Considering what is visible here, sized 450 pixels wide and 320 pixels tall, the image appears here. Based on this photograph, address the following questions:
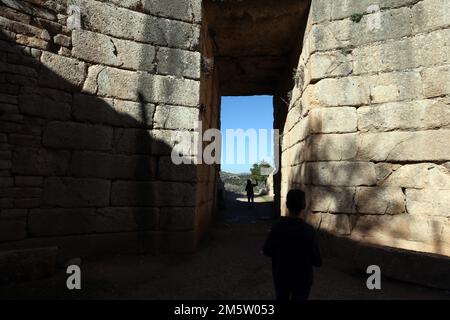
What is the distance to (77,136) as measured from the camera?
4.46m

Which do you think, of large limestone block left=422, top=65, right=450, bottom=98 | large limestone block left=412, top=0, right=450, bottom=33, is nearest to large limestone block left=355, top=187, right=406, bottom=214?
large limestone block left=422, top=65, right=450, bottom=98

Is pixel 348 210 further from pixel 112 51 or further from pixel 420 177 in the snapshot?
pixel 112 51

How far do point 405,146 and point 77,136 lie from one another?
4.74 metres

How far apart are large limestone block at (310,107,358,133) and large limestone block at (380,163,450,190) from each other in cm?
90

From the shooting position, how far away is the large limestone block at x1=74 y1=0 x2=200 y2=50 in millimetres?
4676

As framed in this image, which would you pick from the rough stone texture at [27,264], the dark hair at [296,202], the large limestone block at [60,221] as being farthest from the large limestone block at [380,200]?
the rough stone texture at [27,264]

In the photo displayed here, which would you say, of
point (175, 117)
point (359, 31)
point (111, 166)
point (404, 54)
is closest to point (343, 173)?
point (404, 54)

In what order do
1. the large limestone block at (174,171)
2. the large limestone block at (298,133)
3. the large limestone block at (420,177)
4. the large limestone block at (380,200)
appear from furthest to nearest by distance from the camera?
1. the large limestone block at (298,133)
2. the large limestone block at (174,171)
3. the large limestone block at (380,200)
4. the large limestone block at (420,177)

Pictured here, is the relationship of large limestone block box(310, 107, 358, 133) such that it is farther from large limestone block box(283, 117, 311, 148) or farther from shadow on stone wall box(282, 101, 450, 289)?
large limestone block box(283, 117, 311, 148)

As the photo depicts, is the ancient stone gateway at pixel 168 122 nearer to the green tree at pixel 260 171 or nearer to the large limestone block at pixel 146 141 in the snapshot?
the large limestone block at pixel 146 141

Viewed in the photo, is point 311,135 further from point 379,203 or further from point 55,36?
point 55,36

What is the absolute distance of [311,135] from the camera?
506 centimetres

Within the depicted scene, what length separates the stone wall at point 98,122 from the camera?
4082mm

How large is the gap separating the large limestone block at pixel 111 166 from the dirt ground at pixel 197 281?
1.21 metres
